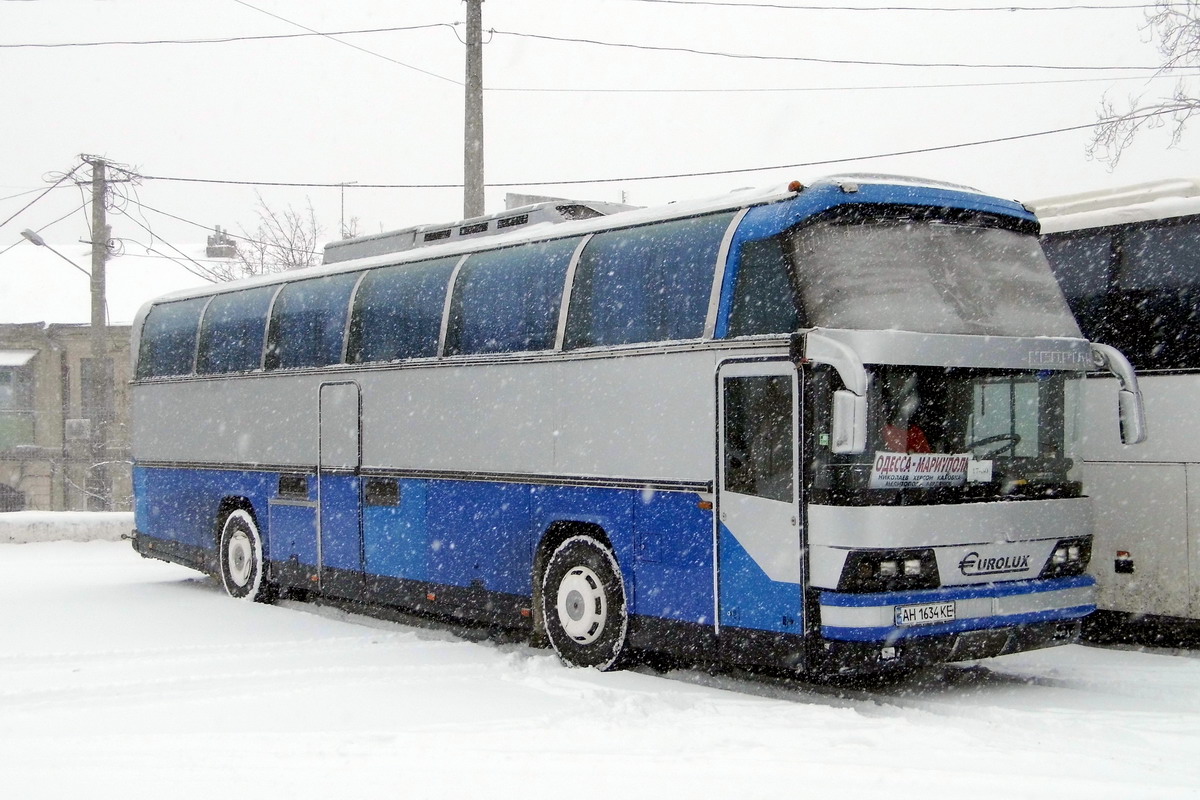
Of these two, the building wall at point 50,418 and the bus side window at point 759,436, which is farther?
the building wall at point 50,418

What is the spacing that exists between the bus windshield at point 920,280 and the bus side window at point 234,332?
7977mm

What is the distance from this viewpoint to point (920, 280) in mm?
8836

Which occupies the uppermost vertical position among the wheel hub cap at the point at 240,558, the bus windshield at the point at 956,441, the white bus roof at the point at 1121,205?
the white bus roof at the point at 1121,205

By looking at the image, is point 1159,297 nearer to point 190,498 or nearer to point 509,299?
point 509,299

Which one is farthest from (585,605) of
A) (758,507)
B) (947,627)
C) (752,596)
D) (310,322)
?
(310,322)

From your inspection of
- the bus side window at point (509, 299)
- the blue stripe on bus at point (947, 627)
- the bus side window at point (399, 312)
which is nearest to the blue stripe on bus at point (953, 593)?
the blue stripe on bus at point (947, 627)

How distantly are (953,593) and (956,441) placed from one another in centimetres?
94

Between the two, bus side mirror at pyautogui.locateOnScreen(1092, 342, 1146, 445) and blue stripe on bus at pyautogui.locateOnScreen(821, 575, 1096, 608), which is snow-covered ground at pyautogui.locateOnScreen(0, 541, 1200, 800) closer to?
blue stripe on bus at pyautogui.locateOnScreen(821, 575, 1096, 608)

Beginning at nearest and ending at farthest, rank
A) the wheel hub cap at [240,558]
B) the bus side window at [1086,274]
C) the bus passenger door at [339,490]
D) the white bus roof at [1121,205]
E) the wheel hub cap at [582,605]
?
the wheel hub cap at [582,605], the white bus roof at [1121,205], the bus side window at [1086,274], the bus passenger door at [339,490], the wheel hub cap at [240,558]

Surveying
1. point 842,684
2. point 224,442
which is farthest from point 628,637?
point 224,442

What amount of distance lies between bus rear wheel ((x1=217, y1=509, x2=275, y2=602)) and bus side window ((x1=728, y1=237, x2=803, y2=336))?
7740 mm

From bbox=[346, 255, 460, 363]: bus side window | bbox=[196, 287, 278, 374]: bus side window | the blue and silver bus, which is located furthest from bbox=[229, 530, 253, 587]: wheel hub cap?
bbox=[346, 255, 460, 363]: bus side window

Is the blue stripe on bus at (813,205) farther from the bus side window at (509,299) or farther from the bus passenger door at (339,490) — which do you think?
the bus passenger door at (339,490)

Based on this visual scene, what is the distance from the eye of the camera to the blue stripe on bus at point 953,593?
327 inches
